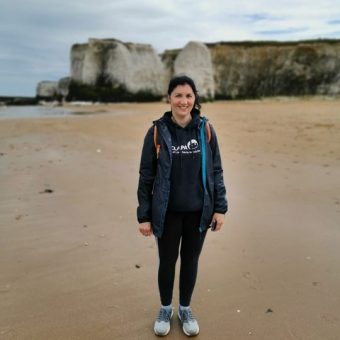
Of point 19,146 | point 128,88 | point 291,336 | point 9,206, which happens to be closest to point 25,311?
point 291,336

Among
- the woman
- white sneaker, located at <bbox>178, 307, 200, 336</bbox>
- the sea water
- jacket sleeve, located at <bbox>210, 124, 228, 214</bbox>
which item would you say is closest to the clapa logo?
the woman

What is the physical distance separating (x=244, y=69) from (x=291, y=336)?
131 ft

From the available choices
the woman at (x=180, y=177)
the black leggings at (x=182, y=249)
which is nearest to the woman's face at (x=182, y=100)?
the woman at (x=180, y=177)

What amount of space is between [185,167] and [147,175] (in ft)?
0.83

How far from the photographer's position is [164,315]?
2.86m

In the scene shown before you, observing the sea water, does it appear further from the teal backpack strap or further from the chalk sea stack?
the teal backpack strap

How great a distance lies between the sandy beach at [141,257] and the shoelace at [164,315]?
9 cm

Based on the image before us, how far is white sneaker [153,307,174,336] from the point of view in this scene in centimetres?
276

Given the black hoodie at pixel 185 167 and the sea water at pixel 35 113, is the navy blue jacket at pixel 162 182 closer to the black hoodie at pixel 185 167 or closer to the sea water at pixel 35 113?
the black hoodie at pixel 185 167

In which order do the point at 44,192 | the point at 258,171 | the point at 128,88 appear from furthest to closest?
the point at 128,88, the point at 258,171, the point at 44,192

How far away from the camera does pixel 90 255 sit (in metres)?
3.89

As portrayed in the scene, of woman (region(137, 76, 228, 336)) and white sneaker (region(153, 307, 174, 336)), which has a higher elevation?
woman (region(137, 76, 228, 336))

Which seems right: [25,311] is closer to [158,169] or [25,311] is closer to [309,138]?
[158,169]

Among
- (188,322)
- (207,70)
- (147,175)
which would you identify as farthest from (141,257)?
(207,70)
